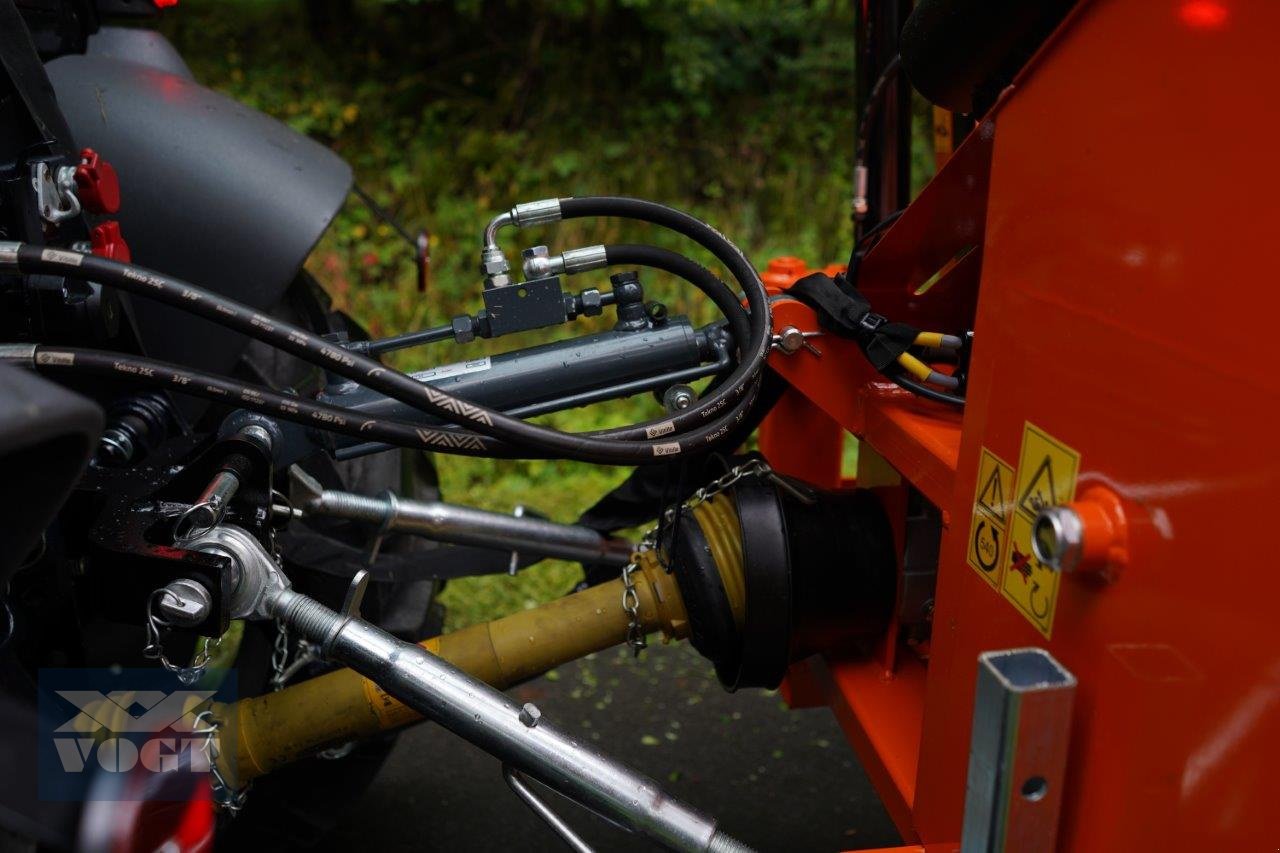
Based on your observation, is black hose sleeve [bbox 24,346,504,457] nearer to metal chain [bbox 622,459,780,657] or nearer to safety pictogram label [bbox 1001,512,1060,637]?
metal chain [bbox 622,459,780,657]

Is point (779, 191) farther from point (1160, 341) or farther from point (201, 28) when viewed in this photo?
point (1160, 341)

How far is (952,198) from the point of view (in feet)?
4.50

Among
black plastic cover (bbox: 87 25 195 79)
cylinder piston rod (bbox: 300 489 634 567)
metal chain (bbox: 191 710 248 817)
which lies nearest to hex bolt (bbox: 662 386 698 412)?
→ cylinder piston rod (bbox: 300 489 634 567)

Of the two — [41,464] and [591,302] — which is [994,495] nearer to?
[591,302]

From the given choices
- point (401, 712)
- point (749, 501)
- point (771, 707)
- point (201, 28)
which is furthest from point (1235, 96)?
point (201, 28)

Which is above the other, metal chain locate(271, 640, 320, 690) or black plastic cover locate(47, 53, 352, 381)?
black plastic cover locate(47, 53, 352, 381)

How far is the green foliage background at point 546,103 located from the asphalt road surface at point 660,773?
3.07 metres

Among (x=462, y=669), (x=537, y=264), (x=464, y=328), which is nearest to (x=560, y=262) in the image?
(x=537, y=264)

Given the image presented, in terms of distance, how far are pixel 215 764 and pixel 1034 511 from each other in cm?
106

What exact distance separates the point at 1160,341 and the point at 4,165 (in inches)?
53.3

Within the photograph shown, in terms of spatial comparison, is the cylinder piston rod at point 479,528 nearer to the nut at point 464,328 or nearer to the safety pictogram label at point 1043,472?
the nut at point 464,328

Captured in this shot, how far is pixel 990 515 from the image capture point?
1.08 m

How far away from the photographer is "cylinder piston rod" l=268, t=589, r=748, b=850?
1.24m

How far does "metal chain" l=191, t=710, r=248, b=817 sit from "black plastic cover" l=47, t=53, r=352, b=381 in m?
0.55
